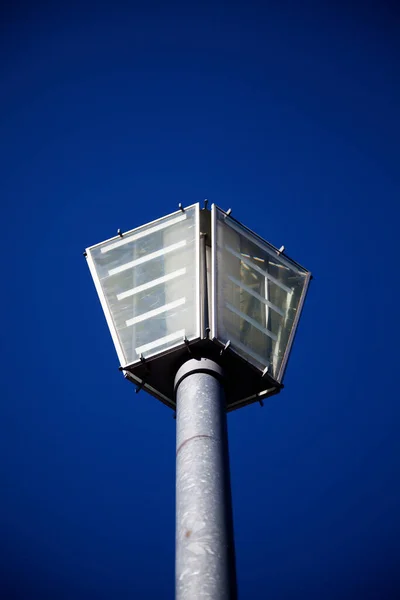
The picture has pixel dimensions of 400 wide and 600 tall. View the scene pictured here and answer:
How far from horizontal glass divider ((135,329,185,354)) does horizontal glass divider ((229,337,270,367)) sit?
0.41 meters

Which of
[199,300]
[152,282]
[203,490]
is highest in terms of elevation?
[152,282]

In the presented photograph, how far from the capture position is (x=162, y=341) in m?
6.93

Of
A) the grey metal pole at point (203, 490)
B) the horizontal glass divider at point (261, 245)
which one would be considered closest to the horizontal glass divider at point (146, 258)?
the horizontal glass divider at point (261, 245)

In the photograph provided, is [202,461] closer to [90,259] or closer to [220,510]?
[220,510]

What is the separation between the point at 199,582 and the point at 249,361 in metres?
2.37

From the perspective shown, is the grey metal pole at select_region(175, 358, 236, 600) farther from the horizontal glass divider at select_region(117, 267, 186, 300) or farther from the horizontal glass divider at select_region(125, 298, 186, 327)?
the horizontal glass divider at select_region(117, 267, 186, 300)

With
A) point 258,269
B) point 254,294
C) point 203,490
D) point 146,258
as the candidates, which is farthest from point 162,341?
point 203,490

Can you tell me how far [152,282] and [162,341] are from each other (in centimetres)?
80

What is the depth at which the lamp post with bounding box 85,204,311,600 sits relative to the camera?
17.7ft

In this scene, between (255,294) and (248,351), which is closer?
(248,351)

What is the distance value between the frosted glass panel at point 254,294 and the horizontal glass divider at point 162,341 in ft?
1.03

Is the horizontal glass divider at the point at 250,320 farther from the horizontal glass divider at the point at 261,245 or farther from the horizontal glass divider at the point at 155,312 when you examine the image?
the horizontal glass divider at the point at 261,245

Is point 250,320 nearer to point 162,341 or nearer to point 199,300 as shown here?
point 199,300

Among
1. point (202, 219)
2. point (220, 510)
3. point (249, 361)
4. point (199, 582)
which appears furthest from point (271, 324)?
point (199, 582)
